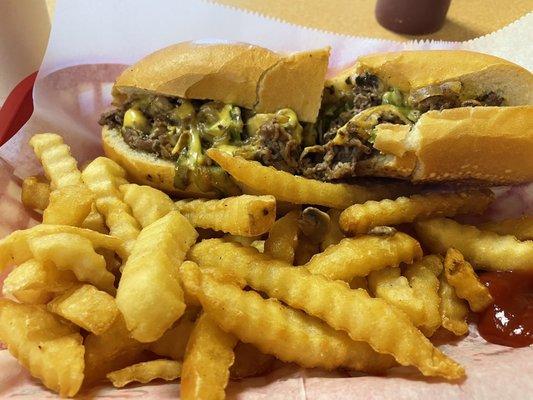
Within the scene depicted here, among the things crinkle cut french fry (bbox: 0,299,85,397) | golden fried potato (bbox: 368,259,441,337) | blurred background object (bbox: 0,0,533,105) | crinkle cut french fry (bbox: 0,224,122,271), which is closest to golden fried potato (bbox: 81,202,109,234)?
crinkle cut french fry (bbox: 0,224,122,271)

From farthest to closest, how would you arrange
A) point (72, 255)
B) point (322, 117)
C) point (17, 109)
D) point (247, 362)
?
point (17, 109) < point (322, 117) < point (247, 362) < point (72, 255)

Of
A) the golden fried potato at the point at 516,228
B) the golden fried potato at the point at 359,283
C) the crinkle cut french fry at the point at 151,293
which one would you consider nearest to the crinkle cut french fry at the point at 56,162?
the crinkle cut french fry at the point at 151,293

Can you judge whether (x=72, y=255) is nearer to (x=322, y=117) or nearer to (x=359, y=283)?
(x=359, y=283)

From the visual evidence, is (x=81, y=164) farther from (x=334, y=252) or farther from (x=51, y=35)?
(x=334, y=252)

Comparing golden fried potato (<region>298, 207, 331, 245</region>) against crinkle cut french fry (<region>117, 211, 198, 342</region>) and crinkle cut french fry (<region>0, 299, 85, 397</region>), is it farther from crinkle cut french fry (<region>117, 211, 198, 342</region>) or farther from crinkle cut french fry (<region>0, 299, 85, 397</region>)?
crinkle cut french fry (<region>0, 299, 85, 397</region>)

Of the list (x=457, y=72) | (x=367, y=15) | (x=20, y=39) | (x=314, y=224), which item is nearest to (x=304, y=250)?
(x=314, y=224)

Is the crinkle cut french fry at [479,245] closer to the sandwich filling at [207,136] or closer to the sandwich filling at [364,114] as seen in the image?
the sandwich filling at [364,114]

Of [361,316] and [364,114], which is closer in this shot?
[361,316]
